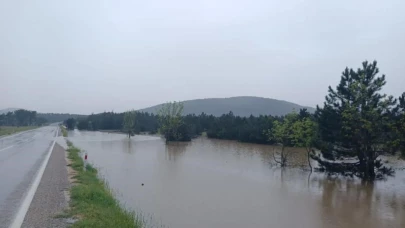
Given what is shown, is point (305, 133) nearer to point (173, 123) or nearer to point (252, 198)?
point (252, 198)

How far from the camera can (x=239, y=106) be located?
14938 centimetres

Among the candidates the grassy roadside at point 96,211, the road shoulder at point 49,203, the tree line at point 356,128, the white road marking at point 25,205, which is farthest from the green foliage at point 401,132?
the white road marking at point 25,205

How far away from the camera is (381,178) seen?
19.8m

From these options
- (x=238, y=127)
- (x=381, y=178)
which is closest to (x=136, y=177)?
(x=381, y=178)

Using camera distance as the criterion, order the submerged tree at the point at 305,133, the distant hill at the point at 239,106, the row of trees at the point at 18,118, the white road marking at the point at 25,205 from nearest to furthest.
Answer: the white road marking at the point at 25,205
the submerged tree at the point at 305,133
the row of trees at the point at 18,118
the distant hill at the point at 239,106

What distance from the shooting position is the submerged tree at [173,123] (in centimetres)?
5338

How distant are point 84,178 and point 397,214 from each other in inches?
499

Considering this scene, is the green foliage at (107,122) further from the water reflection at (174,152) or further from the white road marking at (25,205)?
the white road marking at (25,205)

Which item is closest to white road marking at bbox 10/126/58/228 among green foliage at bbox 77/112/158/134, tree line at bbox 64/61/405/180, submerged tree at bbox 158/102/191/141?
tree line at bbox 64/61/405/180

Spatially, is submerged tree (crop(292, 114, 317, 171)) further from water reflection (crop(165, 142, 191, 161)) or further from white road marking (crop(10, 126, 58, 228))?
white road marking (crop(10, 126, 58, 228))

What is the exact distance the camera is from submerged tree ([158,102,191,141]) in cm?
5338

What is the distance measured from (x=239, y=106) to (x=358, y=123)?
131m

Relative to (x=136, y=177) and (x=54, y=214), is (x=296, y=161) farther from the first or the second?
(x=54, y=214)

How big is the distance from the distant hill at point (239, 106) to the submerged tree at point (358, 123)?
378 feet
